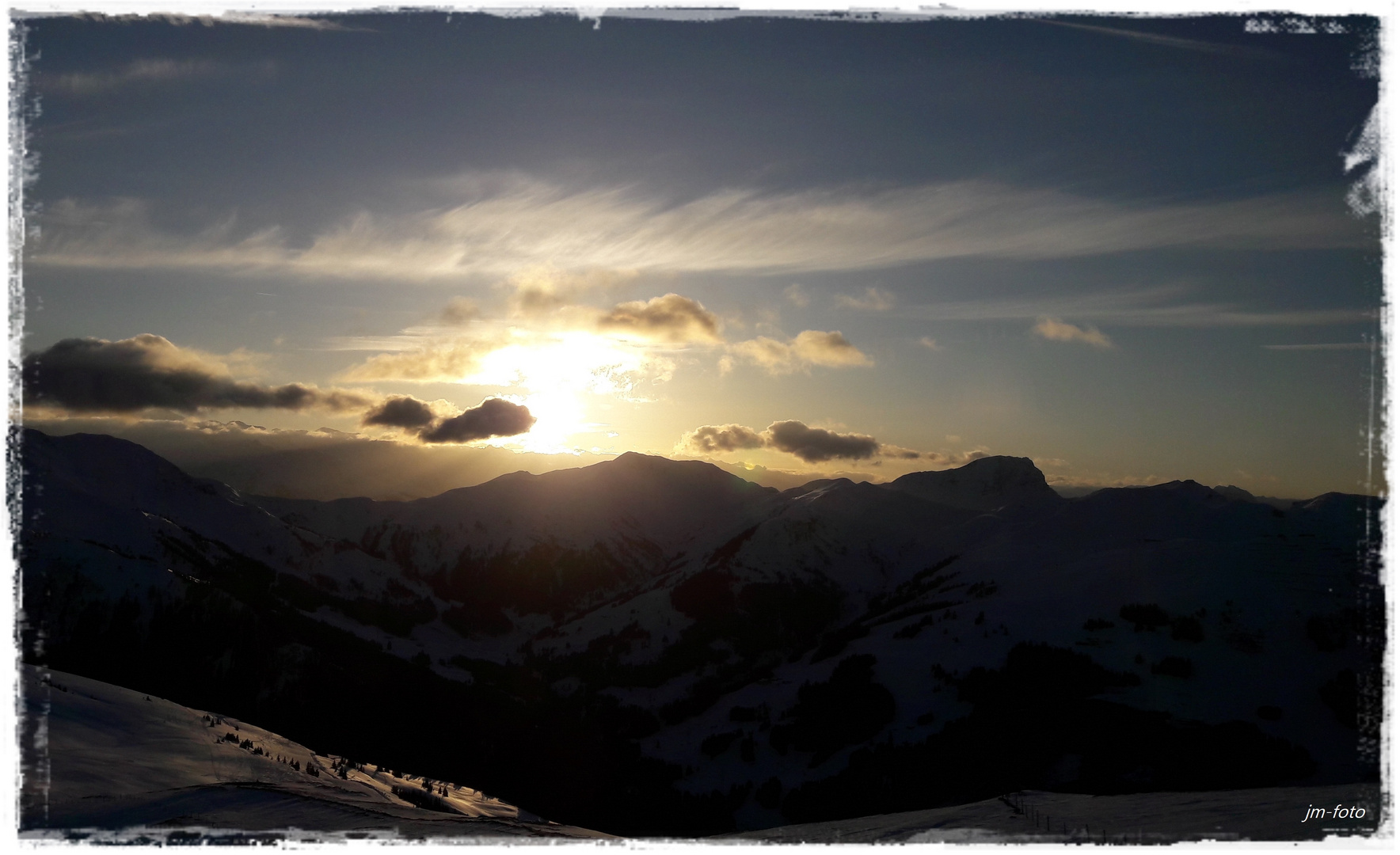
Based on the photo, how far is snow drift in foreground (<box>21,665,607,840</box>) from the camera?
12.1 metres

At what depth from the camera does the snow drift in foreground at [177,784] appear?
478 inches

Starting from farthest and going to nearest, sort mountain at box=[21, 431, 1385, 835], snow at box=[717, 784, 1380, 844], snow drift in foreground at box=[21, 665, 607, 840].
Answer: mountain at box=[21, 431, 1385, 835]
snow at box=[717, 784, 1380, 844]
snow drift in foreground at box=[21, 665, 607, 840]

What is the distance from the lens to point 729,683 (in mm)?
163125

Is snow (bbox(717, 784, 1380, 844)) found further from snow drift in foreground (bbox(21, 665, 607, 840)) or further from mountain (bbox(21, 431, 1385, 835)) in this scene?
mountain (bbox(21, 431, 1385, 835))

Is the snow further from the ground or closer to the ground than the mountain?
further from the ground

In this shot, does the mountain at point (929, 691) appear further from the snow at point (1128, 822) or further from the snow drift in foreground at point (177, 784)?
the snow drift in foreground at point (177, 784)

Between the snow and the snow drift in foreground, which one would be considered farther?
the snow

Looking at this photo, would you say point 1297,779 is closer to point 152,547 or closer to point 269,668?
point 269,668

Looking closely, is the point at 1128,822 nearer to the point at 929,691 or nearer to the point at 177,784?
the point at 177,784

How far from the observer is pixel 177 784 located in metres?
13.6

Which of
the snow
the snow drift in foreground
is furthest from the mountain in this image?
the snow drift in foreground

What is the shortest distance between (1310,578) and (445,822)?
91654mm

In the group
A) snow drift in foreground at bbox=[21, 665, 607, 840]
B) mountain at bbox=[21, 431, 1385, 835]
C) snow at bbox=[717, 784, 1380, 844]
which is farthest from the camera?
mountain at bbox=[21, 431, 1385, 835]

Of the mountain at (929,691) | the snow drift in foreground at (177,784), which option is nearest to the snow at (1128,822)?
the snow drift in foreground at (177,784)
